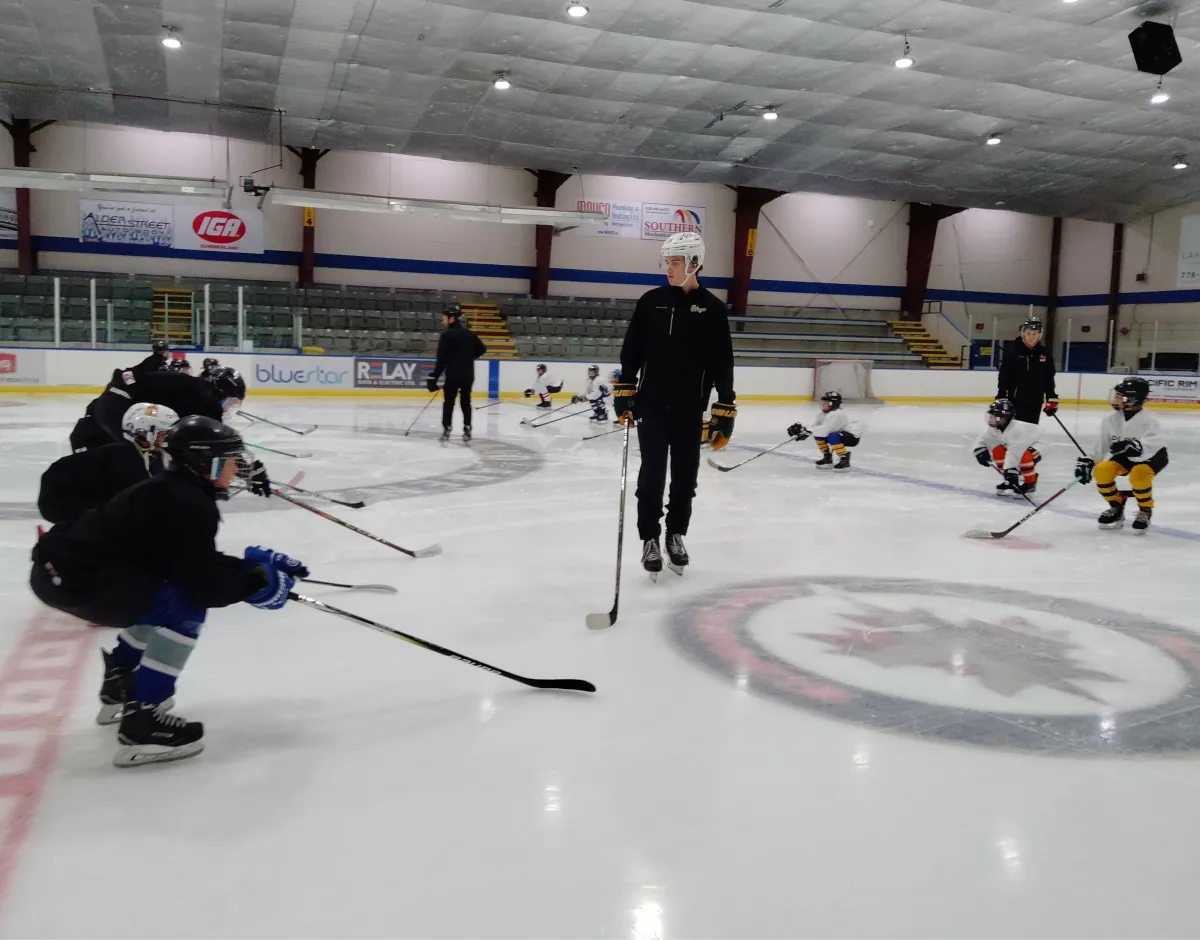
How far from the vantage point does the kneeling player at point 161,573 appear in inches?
77.5

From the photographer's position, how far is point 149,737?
2031 millimetres

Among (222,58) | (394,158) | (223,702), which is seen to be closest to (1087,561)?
(223,702)

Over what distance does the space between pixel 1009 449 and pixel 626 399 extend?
3.72 meters

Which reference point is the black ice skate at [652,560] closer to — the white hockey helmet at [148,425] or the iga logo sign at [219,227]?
the white hockey helmet at [148,425]

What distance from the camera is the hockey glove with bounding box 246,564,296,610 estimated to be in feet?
6.81

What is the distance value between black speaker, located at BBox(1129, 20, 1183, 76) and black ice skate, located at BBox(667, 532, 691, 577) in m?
11.6

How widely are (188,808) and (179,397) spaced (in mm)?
1817

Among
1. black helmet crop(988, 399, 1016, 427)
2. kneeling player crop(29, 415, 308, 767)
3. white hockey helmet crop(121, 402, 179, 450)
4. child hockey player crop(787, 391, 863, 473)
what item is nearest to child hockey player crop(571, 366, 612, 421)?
child hockey player crop(787, 391, 863, 473)

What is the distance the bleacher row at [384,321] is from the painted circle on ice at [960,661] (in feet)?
43.7

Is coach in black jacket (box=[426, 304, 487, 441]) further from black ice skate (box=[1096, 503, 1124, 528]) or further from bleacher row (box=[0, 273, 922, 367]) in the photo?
bleacher row (box=[0, 273, 922, 367])

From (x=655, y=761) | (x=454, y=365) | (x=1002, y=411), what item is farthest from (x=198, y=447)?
(x=454, y=365)

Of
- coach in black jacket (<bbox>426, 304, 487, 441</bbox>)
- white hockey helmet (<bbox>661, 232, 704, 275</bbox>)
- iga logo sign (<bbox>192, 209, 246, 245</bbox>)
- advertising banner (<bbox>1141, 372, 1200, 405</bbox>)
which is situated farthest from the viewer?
advertising banner (<bbox>1141, 372, 1200, 405</bbox>)

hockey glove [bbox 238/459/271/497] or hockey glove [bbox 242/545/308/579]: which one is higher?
hockey glove [bbox 238/459/271/497]

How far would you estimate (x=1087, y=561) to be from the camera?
4.34m
